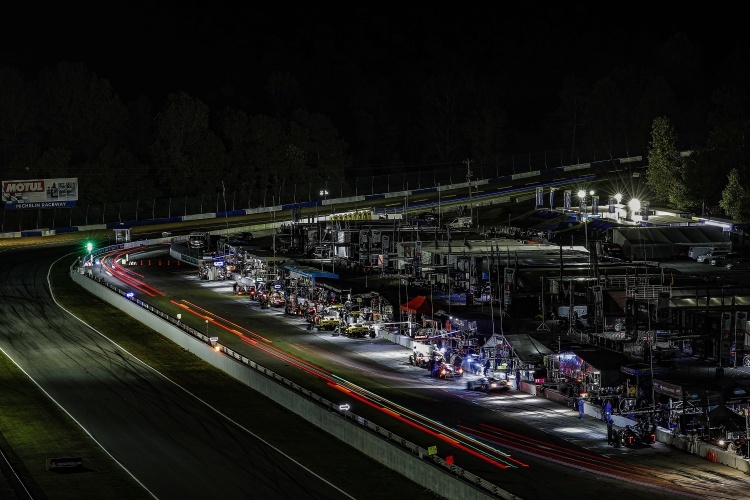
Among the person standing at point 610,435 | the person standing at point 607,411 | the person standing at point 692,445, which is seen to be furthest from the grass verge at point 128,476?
the person standing at point 692,445

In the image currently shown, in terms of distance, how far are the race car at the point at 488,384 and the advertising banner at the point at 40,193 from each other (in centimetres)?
7844

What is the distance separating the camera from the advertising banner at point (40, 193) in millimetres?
113750

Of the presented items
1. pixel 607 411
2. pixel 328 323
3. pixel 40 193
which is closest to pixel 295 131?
pixel 40 193

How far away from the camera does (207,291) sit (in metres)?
79.9

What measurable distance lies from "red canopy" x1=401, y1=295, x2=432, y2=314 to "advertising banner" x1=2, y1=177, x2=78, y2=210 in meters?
65.1

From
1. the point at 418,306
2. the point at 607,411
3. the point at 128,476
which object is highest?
the point at 418,306

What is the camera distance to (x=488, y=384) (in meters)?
47.0

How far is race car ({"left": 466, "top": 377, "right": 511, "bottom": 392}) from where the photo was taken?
4684 centimetres

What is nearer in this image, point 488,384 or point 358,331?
point 488,384

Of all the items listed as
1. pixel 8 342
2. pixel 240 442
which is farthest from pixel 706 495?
pixel 8 342

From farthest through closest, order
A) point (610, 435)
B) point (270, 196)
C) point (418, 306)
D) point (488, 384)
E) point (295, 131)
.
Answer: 1. point (295, 131)
2. point (270, 196)
3. point (418, 306)
4. point (488, 384)
5. point (610, 435)

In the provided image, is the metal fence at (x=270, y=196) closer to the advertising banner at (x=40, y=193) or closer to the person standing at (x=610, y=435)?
the advertising banner at (x=40, y=193)

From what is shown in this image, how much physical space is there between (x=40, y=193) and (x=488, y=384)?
80439 mm

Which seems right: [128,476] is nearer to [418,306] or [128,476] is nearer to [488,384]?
[488,384]
